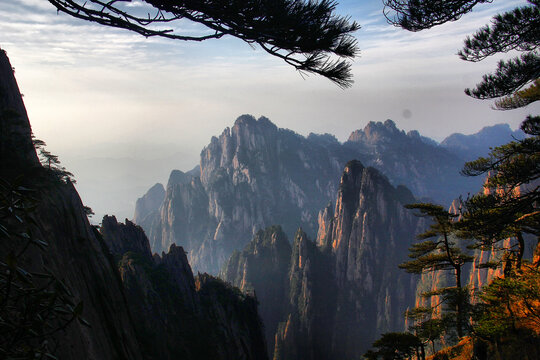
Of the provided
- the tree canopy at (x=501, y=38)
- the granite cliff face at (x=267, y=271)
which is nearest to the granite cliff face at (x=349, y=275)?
the granite cliff face at (x=267, y=271)

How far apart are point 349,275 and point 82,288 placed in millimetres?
96154

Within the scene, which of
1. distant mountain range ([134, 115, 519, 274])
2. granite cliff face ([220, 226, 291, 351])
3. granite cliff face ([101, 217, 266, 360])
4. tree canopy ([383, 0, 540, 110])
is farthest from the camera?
distant mountain range ([134, 115, 519, 274])

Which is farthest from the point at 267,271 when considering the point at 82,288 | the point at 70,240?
the point at 82,288

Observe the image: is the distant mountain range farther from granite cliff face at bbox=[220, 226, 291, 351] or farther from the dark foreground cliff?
the dark foreground cliff

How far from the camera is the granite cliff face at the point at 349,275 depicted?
8850 centimetres

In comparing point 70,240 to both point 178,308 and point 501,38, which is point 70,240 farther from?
point 178,308

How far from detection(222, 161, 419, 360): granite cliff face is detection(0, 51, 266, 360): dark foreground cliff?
49516 millimetres

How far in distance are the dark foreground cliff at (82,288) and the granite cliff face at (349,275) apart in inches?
1949

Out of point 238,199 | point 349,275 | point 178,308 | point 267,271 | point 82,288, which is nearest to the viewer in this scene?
point 82,288

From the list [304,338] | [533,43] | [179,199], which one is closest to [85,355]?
[533,43]

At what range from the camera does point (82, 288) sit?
13.2 meters

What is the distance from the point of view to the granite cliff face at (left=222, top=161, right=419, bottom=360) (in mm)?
88500

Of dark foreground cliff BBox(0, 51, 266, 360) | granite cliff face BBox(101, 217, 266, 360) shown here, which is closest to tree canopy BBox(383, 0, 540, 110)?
dark foreground cliff BBox(0, 51, 266, 360)

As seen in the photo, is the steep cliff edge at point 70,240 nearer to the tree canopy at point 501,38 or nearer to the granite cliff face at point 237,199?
the tree canopy at point 501,38
